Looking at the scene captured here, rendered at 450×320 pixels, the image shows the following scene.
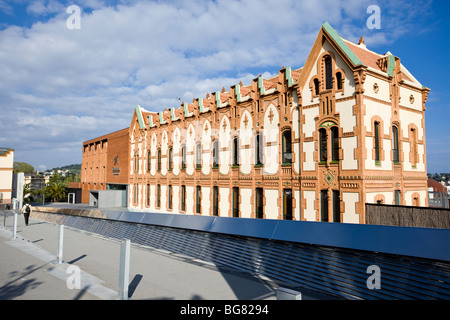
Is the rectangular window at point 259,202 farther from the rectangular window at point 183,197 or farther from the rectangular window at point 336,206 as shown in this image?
the rectangular window at point 183,197

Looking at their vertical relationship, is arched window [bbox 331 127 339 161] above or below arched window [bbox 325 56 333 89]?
below

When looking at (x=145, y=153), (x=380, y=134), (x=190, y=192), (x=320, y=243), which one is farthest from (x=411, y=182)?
(x=145, y=153)

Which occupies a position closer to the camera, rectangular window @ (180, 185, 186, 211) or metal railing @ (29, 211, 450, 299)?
metal railing @ (29, 211, 450, 299)

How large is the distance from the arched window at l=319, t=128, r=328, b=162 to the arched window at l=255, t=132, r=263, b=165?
17.2 feet

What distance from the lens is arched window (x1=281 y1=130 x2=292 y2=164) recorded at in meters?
21.1

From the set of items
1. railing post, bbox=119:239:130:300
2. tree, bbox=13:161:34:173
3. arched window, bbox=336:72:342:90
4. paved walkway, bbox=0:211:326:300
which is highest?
tree, bbox=13:161:34:173

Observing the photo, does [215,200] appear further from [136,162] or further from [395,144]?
[136,162]

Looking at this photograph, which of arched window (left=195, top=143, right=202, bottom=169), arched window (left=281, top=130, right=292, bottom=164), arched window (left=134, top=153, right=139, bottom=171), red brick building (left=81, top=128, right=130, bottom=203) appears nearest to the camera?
arched window (left=281, top=130, right=292, bottom=164)

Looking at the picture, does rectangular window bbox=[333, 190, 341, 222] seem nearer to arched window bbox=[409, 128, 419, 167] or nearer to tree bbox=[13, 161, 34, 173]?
arched window bbox=[409, 128, 419, 167]

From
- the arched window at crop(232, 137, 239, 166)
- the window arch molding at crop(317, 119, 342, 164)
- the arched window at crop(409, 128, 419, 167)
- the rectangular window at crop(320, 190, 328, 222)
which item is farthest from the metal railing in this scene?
the arched window at crop(409, 128, 419, 167)

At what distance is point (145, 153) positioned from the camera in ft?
124

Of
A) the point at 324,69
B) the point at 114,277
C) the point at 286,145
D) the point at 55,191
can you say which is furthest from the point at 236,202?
the point at 55,191

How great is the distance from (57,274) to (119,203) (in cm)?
3800
